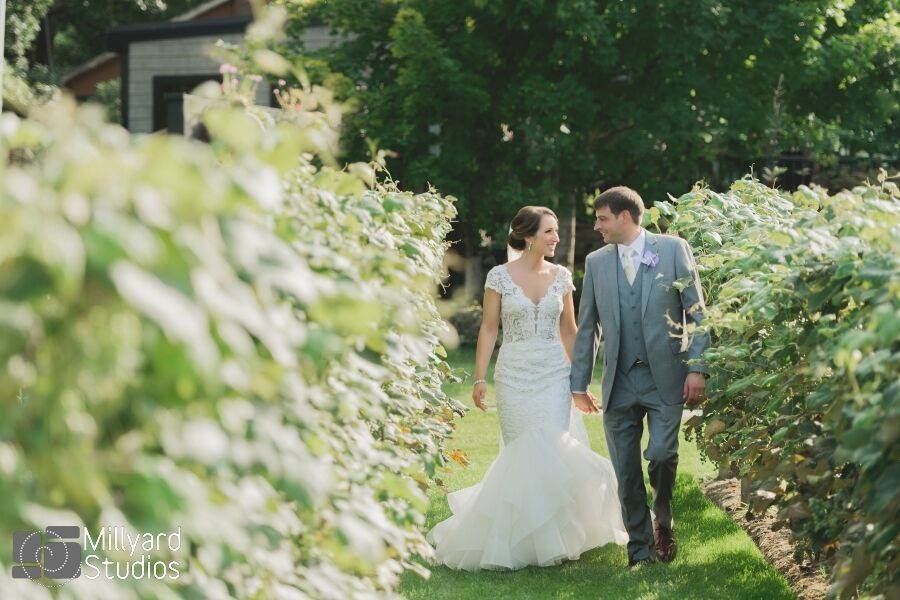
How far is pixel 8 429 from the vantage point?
1.71 m

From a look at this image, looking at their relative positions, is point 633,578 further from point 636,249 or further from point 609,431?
point 636,249

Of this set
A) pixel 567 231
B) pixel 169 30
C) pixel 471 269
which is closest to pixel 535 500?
pixel 567 231

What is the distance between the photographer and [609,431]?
6672mm

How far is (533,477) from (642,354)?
0.92 metres

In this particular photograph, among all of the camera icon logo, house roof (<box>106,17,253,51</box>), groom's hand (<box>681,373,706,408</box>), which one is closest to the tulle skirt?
groom's hand (<box>681,373,706,408</box>)

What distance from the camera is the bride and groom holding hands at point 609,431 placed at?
21.2 ft

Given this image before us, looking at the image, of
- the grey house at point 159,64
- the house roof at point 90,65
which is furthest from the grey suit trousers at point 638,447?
the house roof at point 90,65

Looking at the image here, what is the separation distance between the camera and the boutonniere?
6.47 metres

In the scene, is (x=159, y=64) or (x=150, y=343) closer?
(x=150, y=343)

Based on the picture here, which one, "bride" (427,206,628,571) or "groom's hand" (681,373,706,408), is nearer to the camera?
"groom's hand" (681,373,706,408)

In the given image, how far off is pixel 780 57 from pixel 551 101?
3.35m

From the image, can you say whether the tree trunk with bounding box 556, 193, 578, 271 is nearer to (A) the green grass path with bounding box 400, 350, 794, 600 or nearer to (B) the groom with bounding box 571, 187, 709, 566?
(A) the green grass path with bounding box 400, 350, 794, 600

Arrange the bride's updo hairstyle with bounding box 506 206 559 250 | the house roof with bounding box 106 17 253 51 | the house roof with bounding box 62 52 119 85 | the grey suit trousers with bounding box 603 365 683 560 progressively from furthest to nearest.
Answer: the house roof with bounding box 62 52 119 85 < the house roof with bounding box 106 17 253 51 < the bride's updo hairstyle with bounding box 506 206 559 250 < the grey suit trousers with bounding box 603 365 683 560

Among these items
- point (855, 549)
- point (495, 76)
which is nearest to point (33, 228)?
point (855, 549)
